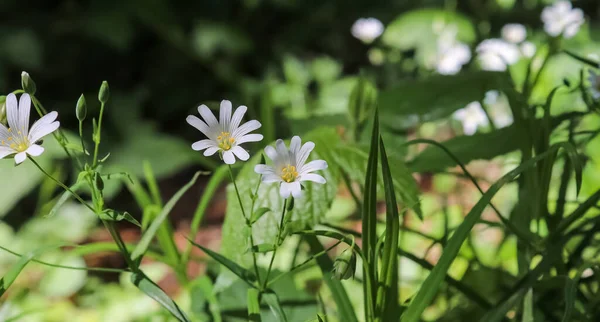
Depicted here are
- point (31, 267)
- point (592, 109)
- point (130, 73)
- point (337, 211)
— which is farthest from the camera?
point (130, 73)

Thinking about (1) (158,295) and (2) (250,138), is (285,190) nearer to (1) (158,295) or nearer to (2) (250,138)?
(2) (250,138)

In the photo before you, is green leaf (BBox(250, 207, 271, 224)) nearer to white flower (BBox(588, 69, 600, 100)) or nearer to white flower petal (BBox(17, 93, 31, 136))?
white flower petal (BBox(17, 93, 31, 136))

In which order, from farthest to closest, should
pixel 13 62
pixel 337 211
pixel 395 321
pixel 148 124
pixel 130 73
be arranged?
pixel 130 73
pixel 148 124
pixel 13 62
pixel 337 211
pixel 395 321

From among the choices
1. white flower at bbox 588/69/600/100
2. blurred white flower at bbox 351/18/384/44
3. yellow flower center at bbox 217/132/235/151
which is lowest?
yellow flower center at bbox 217/132/235/151

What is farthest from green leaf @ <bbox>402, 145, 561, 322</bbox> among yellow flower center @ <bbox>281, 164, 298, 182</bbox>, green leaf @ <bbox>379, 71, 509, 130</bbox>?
green leaf @ <bbox>379, 71, 509, 130</bbox>

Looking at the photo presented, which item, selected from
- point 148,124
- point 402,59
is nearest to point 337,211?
point 402,59

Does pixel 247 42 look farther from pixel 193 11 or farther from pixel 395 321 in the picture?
pixel 395 321

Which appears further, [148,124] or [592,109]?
[148,124]
